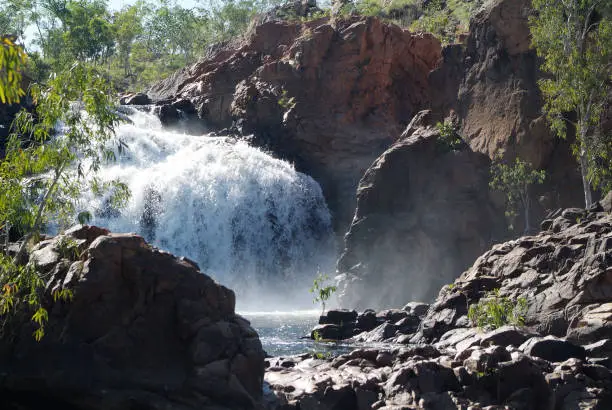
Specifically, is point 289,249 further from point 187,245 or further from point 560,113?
point 560,113

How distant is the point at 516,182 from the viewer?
1340 inches

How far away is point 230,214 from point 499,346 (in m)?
25.6

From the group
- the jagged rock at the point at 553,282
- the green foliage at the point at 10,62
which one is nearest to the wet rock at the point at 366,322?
the jagged rock at the point at 553,282

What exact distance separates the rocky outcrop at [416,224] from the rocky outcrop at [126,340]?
845 inches

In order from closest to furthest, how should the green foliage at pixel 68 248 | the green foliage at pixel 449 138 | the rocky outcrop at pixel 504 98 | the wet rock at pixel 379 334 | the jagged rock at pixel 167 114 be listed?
the green foliage at pixel 68 248
the wet rock at pixel 379 334
the rocky outcrop at pixel 504 98
the green foliage at pixel 449 138
the jagged rock at pixel 167 114

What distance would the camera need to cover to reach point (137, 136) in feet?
142


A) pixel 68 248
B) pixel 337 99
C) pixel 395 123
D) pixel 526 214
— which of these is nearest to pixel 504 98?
pixel 526 214

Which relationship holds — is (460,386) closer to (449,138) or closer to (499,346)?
(499,346)

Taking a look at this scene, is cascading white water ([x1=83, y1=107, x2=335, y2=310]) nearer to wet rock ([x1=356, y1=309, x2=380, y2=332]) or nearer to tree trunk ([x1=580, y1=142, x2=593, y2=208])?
wet rock ([x1=356, y1=309, x2=380, y2=332])

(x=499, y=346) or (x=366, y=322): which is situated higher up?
(x=366, y=322)

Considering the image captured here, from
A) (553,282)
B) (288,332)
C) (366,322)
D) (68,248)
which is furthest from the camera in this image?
(366,322)

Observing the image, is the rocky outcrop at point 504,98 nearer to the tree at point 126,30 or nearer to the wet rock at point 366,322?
the wet rock at point 366,322

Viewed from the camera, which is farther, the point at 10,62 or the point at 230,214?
the point at 230,214

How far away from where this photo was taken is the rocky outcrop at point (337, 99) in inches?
1724
